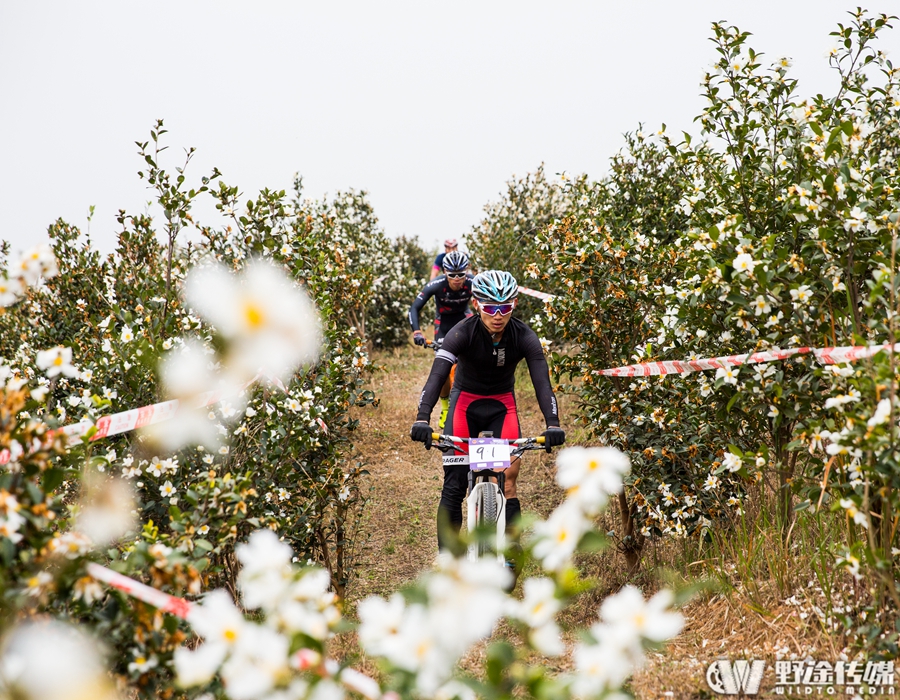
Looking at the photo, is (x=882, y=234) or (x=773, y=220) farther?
(x=773, y=220)

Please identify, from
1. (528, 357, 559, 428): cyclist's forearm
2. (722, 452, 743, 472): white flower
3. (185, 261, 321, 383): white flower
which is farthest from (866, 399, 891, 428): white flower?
(185, 261, 321, 383): white flower

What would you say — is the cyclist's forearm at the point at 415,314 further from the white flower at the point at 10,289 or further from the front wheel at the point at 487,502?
the white flower at the point at 10,289

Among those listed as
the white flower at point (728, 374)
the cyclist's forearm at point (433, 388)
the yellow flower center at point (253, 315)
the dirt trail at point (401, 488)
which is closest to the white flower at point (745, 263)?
the white flower at point (728, 374)

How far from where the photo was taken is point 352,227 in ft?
48.3

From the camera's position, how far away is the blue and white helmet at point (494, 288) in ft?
15.4

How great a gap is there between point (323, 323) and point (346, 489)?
122cm

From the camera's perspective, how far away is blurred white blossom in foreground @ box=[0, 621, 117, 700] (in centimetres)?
160

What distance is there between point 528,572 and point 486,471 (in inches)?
53.8

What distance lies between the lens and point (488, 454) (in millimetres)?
4336

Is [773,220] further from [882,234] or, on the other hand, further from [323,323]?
[323,323]

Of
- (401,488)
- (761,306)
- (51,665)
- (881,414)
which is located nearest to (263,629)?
(51,665)

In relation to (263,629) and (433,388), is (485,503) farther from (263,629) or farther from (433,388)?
(263,629)

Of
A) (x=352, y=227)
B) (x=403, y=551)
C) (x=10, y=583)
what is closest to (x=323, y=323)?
(x=403, y=551)

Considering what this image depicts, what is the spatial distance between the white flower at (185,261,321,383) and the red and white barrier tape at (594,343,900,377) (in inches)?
82.4
